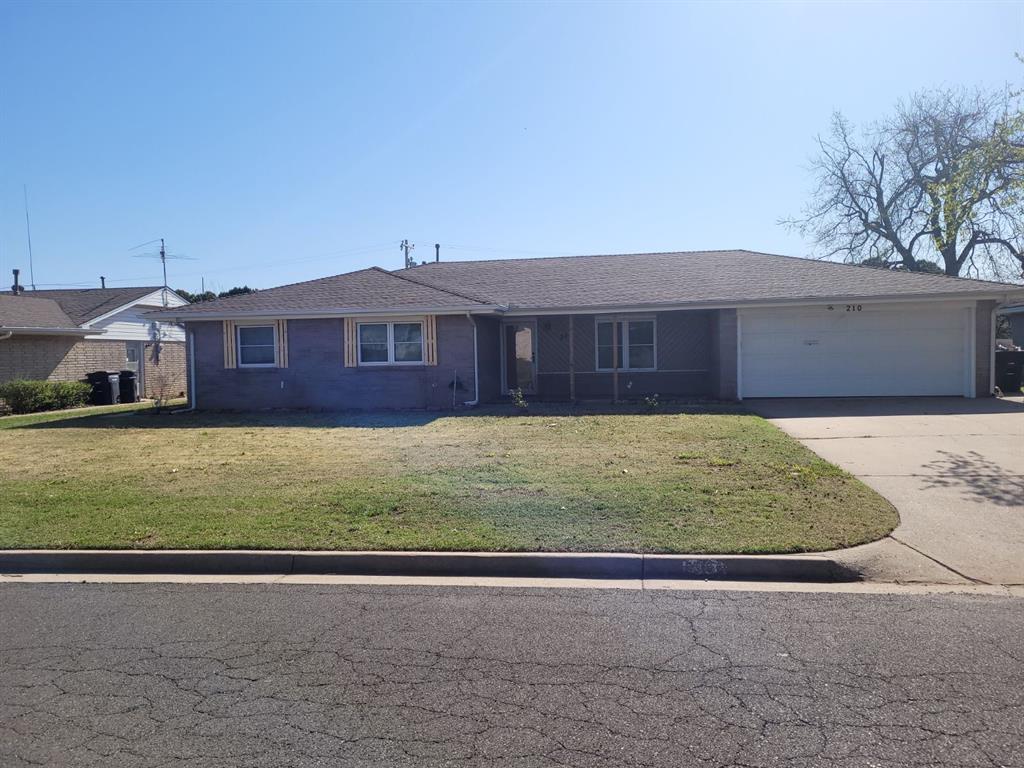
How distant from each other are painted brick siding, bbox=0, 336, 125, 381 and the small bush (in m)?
1.11

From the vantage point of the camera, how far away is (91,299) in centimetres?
3025

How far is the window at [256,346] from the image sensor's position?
64.8 ft

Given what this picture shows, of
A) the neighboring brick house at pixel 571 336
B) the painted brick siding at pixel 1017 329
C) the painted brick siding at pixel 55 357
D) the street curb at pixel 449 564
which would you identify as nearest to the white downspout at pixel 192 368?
the neighboring brick house at pixel 571 336

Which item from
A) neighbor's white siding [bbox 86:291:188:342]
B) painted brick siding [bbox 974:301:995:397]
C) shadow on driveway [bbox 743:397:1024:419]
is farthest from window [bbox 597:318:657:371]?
neighbor's white siding [bbox 86:291:188:342]

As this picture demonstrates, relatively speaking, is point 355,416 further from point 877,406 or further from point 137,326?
point 137,326

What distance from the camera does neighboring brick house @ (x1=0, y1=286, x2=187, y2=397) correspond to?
79.8ft

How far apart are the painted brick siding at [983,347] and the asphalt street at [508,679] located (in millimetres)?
14945

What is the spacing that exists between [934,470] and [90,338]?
1040 inches

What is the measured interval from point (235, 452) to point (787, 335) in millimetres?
13113

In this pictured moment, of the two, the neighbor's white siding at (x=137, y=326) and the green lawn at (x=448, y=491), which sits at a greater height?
the neighbor's white siding at (x=137, y=326)

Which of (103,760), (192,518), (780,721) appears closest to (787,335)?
(192,518)

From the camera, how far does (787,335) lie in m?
→ 19.4

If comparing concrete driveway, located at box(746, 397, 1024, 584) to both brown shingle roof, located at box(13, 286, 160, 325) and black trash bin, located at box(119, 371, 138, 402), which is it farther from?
brown shingle roof, located at box(13, 286, 160, 325)

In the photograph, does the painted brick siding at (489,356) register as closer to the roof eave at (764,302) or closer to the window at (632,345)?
the roof eave at (764,302)
